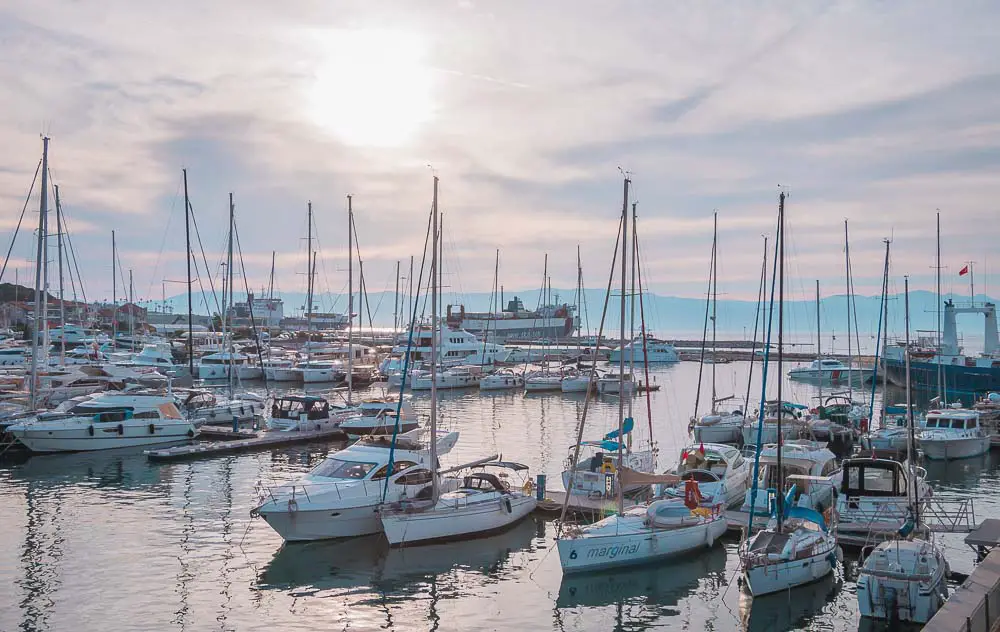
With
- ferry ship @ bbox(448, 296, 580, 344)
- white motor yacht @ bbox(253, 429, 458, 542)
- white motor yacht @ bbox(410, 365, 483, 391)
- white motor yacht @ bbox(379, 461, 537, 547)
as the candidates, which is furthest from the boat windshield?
ferry ship @ bbox(448, 296, 580, 344)

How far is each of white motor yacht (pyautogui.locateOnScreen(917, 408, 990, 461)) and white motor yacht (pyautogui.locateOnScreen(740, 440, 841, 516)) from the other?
895 centimetres

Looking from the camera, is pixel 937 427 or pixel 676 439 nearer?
pixel 937 427

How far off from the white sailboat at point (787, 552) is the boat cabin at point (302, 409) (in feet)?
95.0

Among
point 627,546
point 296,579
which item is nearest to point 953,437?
point 627,546

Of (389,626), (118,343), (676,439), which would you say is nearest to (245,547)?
(389,626)

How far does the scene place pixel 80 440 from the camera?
39.7m

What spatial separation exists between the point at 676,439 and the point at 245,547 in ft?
101

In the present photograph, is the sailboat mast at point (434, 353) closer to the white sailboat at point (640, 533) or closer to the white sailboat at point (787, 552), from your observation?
the white sailboat at point (640, 533)

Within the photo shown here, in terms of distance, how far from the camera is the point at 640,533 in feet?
74.7

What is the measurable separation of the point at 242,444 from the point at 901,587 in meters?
32.0

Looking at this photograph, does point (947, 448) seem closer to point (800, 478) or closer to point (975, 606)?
point (800, 478)

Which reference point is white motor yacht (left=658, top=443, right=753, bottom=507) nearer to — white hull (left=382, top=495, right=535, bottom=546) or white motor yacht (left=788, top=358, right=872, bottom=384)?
white hull (left=382, top=495, right=535, bottom=546)

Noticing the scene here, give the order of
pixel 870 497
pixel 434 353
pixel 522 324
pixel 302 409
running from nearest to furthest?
pixel 870 497 < pixel 434 353 < pixel 302 409 < pixel 522 324

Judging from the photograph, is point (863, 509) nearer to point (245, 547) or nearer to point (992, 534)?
point (992, 534)
